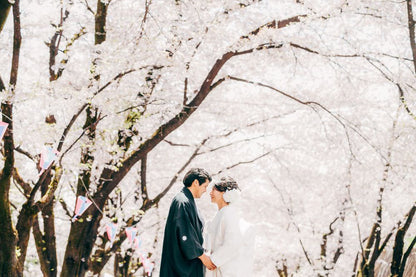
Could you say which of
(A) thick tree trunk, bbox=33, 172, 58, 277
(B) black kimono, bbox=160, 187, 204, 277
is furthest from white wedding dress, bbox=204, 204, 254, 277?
(A) thick tree trunk, bbox=33, 172, 58, 277

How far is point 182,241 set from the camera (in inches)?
189

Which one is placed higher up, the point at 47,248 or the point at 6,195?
the point at 47,248

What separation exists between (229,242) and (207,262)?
0.94ft

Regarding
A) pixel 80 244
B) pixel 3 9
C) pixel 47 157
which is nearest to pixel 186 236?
pixel 47 157

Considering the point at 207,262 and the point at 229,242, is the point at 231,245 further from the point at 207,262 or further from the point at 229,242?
the point at 207,262

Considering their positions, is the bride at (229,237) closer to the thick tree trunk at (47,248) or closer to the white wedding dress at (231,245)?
the white wedding dress at (231,245)

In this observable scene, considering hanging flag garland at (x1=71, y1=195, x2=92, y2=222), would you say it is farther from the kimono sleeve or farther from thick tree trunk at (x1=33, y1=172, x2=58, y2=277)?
the kimono sleeve

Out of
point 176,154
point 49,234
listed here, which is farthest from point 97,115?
point 176,154

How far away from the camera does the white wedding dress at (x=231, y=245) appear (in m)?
4.97

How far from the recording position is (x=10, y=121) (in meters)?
6.03

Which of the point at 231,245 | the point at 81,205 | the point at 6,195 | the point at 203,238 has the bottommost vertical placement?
the point at 231,245

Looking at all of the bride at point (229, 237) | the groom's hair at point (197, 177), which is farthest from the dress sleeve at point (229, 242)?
the groom's hair at point (197, 177)

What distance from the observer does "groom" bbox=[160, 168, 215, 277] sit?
480 centimetres

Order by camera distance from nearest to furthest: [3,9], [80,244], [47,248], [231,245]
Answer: [3,9], [231,245], [80,244], [47,248]
